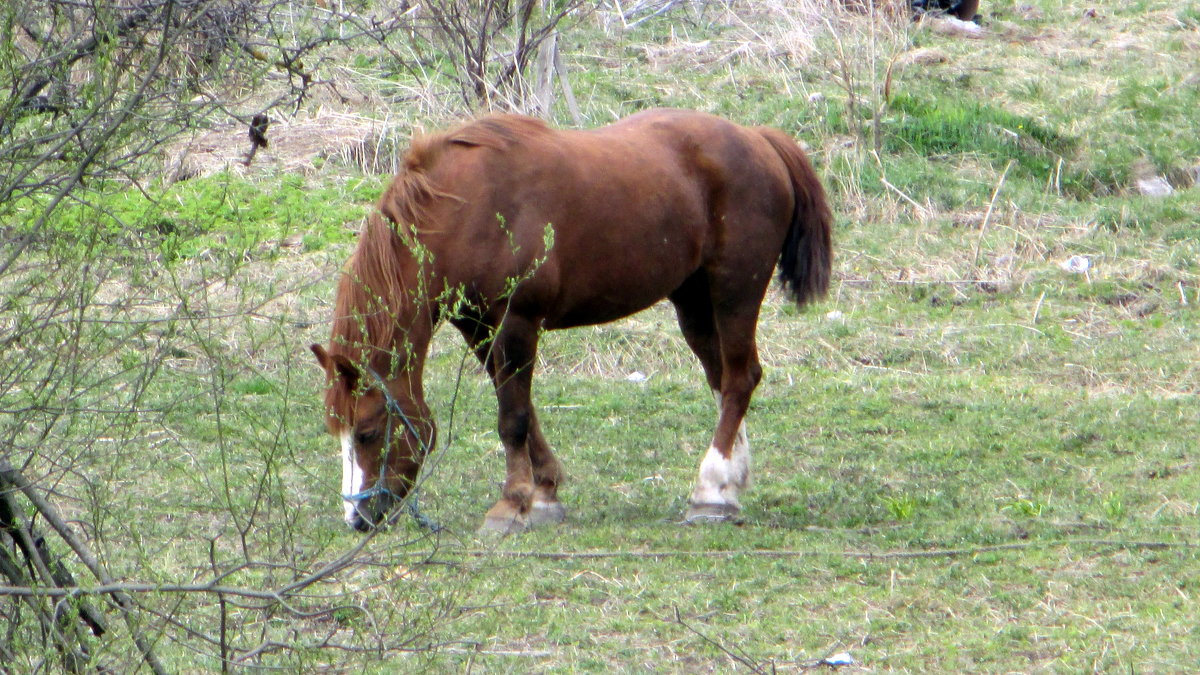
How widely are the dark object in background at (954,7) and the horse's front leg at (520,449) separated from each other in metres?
9.01

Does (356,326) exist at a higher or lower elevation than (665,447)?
higher

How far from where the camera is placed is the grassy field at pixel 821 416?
4.07 m

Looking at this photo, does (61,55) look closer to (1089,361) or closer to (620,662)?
(620,662)

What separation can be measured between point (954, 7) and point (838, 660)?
413 inches

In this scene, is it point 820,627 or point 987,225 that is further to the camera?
point 987,225

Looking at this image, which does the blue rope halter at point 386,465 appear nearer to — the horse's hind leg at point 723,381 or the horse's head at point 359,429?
the horse's head at point 359,429

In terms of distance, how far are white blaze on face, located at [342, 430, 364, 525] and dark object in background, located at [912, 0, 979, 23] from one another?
983 cm

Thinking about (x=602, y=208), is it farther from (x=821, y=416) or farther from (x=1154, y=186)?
(x=1154, y=186)

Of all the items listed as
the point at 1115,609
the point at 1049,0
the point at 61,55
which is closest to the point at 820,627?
the point at 1115,609

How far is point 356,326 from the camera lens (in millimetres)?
4977

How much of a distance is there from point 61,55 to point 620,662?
2.32m

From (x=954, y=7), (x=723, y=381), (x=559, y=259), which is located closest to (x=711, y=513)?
(x=723, y=381)

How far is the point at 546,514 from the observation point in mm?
5523

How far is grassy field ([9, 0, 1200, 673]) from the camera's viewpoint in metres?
4.07
